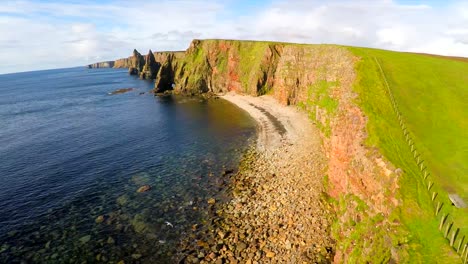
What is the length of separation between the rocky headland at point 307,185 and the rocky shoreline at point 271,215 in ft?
0.34

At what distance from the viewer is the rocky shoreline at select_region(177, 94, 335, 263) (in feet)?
80.6

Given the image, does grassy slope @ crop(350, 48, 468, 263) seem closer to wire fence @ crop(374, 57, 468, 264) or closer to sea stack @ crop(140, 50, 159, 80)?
wire fence @ crop(374, 57, 468, 264)

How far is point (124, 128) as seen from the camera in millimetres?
66000

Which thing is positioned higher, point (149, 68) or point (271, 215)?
point (149, 68)

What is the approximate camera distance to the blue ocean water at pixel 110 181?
2655 centimetres

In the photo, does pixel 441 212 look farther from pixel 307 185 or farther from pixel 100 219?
pixel 100 219

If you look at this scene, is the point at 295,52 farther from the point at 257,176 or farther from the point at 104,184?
the point at 104,184

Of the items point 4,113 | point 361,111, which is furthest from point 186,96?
point 361,111

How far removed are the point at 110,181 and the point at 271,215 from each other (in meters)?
25.4

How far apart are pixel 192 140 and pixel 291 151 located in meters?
21.9

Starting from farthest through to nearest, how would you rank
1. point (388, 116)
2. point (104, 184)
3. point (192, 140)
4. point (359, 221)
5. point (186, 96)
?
1. point (186, 96)
2. point (192, 140)
3. point (104, 184)
4. point (388, 116)
5. point (359, 221)

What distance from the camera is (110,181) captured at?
129 ft

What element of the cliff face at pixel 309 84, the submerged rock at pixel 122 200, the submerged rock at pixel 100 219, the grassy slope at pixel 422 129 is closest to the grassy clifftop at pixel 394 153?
the grassy slope at pixel 422 129

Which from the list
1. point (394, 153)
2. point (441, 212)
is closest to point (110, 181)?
point (394, 153)
